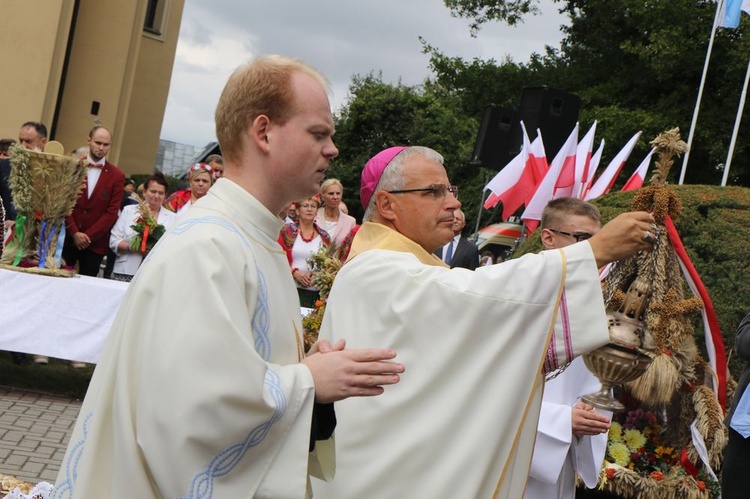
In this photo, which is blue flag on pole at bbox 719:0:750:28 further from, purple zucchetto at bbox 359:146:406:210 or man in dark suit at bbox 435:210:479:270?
purple zucchetto at bbox 359:146:406:210

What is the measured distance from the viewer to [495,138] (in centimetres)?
1470

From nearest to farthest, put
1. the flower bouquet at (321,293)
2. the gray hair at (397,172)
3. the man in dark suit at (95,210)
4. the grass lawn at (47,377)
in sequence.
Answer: the gray hair at (397,172), the flower bouquet at (321,293), the grass lawn at (47,377), the man in dark suit at (95,210)

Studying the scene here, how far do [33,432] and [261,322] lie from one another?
17.9 ft

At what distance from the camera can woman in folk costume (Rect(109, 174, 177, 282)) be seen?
30.7 feet

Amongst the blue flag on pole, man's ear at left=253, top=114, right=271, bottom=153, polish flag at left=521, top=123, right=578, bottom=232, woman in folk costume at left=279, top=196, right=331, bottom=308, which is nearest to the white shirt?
woman in folk costume at left=279, top=196, right=331, bottom=308

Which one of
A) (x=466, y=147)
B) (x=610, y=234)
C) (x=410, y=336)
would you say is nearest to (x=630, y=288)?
(x=610, y=234)

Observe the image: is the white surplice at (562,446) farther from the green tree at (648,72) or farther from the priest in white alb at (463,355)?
the green tree at (648,72)

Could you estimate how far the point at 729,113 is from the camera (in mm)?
25531

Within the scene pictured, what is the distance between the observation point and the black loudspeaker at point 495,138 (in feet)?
47.6

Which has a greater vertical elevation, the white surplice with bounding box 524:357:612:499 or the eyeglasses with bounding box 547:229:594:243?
the eyeglasses with bounding box 547:229:594:243

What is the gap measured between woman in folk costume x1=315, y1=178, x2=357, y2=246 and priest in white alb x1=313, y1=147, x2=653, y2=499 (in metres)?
6.19

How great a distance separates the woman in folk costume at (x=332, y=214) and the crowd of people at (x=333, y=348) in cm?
537

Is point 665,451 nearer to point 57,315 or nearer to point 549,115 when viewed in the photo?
point 57,315

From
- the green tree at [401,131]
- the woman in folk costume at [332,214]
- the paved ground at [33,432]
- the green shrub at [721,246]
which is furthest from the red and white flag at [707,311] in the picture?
the green tree at [401,131]
